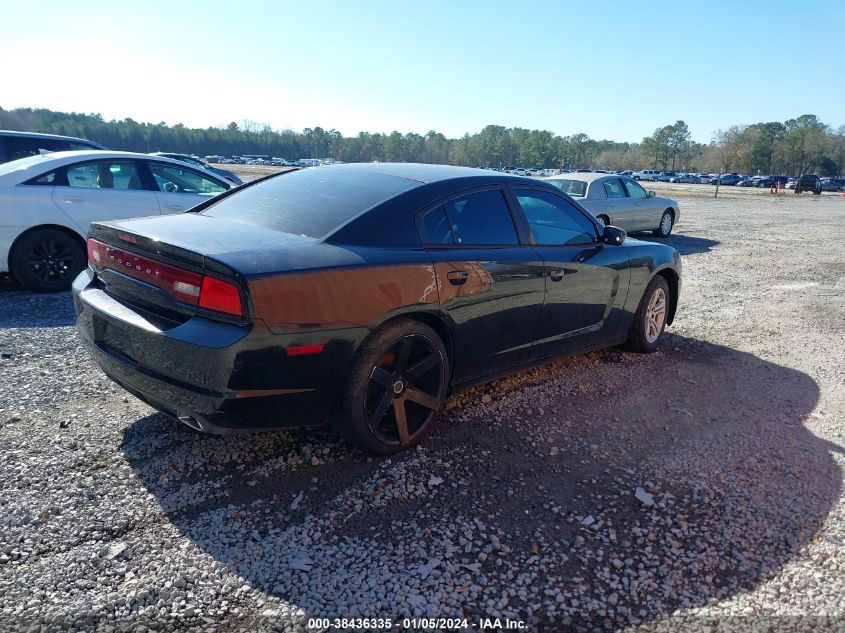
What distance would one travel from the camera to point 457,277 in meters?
3.51

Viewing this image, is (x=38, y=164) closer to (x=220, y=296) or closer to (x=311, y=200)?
(x=311, y=200)

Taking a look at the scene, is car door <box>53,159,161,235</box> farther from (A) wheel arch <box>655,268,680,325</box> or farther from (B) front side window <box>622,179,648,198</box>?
(B) front side window <box>622,179,648,198</box>

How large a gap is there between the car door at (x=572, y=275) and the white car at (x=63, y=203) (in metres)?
4.58

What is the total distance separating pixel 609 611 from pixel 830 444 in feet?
7.83

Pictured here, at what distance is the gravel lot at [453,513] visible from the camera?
91.2 inches

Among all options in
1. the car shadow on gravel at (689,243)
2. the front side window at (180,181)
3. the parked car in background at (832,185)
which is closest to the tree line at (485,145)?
the parked car in background at (832,185)

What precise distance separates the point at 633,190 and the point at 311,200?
37.3 feet

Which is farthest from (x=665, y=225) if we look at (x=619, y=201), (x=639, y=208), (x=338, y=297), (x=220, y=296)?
(x=220, y=296)

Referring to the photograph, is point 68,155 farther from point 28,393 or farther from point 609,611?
point 609,611

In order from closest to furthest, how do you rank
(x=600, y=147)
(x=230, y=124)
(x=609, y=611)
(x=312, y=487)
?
(x=609, y=611), (x=312, y=487), (x=600, y=147), (x=230, y=124)

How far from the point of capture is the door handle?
11.4ft

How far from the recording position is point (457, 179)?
3861 millimetres

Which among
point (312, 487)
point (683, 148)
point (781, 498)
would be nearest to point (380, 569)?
point (312, 487)

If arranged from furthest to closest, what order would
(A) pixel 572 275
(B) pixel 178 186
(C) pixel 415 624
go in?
(B) pixel 178 186, (A) pixel 572 275, (C) pixel 415 624
